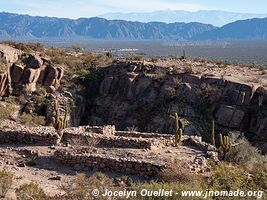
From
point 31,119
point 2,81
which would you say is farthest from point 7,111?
point 2,81

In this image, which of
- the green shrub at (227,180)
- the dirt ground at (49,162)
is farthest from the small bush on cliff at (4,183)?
the green shrub at (227,180)

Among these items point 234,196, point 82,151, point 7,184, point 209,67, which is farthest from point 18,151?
point 209,67

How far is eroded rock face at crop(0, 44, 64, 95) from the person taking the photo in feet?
136

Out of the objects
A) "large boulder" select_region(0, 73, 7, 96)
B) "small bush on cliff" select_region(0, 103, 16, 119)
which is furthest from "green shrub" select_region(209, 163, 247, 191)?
"large boulder" select_region(0, 73, 7, 96)

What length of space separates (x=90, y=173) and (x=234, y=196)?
22.3 feet

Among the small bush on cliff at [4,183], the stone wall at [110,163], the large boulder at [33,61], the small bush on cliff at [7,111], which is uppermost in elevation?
the large boulder at [33,61]

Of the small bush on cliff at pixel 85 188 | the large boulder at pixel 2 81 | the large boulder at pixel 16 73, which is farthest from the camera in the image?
the large boulder at pixel 16 73

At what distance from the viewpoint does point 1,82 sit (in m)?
40.5

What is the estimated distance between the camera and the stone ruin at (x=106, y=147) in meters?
18.5

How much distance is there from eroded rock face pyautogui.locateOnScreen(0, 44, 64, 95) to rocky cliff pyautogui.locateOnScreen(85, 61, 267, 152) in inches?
140

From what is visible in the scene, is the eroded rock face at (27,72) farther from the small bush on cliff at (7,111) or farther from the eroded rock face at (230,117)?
the eroded rock face at (230,117)

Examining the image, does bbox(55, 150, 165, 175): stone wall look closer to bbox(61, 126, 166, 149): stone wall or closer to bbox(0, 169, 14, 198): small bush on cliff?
bbox(61, 126, 166, 149): stone wall

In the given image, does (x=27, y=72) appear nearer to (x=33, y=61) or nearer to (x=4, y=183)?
(x=33, y=61)

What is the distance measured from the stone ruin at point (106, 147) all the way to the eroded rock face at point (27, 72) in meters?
17.7
